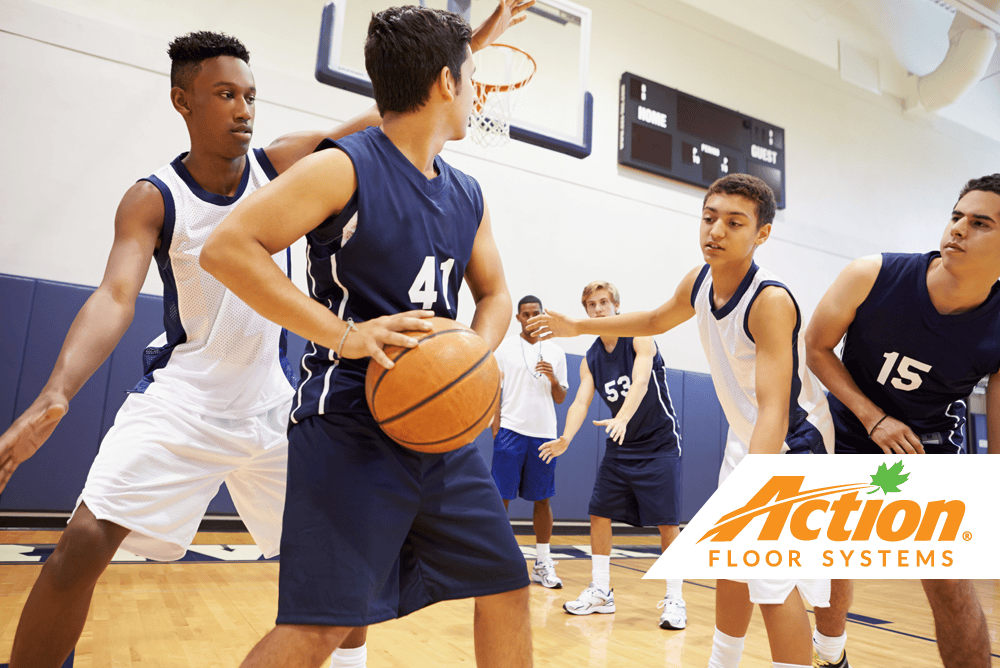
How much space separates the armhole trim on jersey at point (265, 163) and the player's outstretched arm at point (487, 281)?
81 cm

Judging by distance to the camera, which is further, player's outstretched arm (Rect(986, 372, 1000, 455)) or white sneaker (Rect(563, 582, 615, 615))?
white sneaker (Rect(563, 582, 615, 615))

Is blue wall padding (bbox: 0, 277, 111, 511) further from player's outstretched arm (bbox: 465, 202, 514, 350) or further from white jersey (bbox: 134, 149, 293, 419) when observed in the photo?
player's outstretched arm (bbox: 465, 202, 514, 350)

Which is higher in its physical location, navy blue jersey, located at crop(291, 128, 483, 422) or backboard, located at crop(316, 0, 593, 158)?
backboard, located at crop(316, 0, 593, 158)

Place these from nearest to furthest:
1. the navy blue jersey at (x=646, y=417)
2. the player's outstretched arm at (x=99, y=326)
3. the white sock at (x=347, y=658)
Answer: the player's outstretched arm at (x=99, y=326) < the white sock at (x=347, y=658) < the navy blue jersey at (x=646, y=417)

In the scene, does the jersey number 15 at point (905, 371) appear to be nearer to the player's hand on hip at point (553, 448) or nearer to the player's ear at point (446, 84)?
the player's ear at point (446, 84)

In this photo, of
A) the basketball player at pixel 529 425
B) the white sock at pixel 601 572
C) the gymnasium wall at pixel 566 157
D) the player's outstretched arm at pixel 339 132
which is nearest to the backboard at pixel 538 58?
the gymnasium wall at pixel 566 157

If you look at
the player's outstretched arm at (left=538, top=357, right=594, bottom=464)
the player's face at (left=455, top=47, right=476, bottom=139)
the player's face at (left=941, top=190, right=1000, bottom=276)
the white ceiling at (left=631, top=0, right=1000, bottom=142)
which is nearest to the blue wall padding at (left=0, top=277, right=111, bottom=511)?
the player's outstretched arm at (left=538, top=357, right=594, bottom=464)

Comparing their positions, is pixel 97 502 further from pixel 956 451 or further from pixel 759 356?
pixel 956 451

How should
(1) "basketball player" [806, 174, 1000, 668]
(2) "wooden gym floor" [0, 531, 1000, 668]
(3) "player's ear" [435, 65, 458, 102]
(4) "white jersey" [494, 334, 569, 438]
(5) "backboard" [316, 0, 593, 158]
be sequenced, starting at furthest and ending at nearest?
1. (4) "white jersey" [494, 334, 569, 438]
2. (5) "backboard" [316, 0, 593, 158]
3. (2) "wooden gym floor" [0, 531, 1000, 668]
4. (1) "basketball player" [806, 174, 1000, 668]
5. (3) "player's ear" [435, 65, 458, 102]

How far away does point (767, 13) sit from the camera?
9.55 metres

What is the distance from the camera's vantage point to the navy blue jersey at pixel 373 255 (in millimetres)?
1367

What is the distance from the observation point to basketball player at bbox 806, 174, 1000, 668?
2191mm

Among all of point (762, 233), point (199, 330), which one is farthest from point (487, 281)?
point (762, 233)

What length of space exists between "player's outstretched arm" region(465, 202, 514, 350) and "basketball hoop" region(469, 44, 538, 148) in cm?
363
